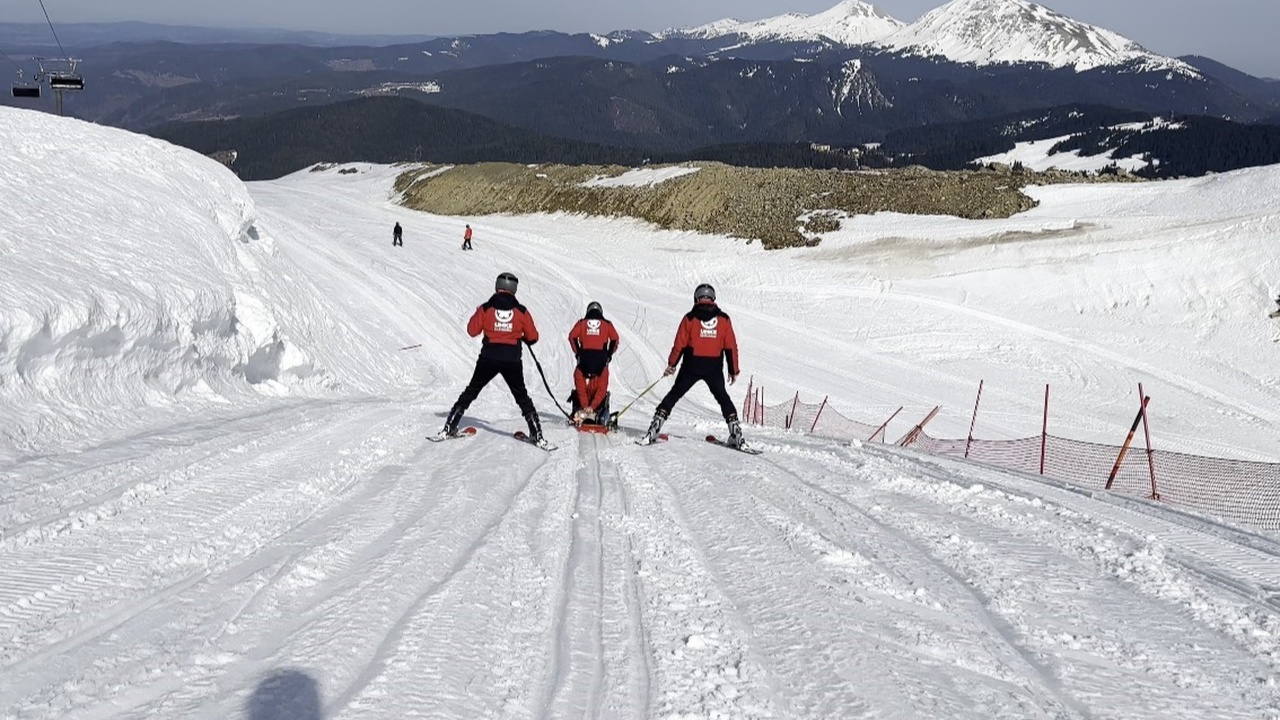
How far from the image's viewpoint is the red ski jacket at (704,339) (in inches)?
348

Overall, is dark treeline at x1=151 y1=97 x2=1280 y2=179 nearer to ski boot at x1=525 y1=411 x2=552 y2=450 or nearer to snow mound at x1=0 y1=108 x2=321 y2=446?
snow mound at x1=0 y1=108 x2=321 y2=446

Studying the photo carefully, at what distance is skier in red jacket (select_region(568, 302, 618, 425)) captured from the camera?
9.98m

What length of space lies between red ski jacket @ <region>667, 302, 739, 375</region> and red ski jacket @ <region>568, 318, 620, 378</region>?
4.30 feet

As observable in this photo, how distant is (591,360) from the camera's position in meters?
10.0

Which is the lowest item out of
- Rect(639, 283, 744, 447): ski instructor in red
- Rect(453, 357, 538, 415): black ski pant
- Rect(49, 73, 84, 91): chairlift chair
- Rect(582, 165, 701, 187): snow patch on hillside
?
Rect(453, 357, 538, 415): black ski pant

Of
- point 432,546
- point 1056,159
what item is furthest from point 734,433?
point 1056,159

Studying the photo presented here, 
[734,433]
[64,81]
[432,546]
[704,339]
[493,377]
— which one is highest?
[64,81]

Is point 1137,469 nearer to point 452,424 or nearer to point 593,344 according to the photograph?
point 593,344

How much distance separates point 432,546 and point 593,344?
18.9 feet

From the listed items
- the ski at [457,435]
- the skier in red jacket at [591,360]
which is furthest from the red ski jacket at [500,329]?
the skier in red jacket at [591,360]

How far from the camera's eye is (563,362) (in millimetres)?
19609

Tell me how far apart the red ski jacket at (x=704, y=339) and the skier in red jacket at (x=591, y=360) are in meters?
1.29

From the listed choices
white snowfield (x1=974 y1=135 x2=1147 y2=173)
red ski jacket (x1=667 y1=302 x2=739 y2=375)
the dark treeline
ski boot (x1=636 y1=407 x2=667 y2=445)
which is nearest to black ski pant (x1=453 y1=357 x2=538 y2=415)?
ski boot (x1=636 y1=407 x2=667 y2=445)

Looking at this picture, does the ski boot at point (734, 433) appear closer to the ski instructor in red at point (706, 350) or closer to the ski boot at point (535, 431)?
the ski instructor in red at point (706, 350)
